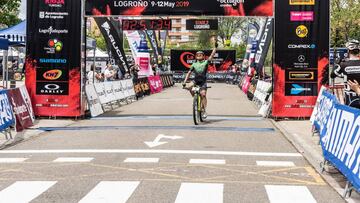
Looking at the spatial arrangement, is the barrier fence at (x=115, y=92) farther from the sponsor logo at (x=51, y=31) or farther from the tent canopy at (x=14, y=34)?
the tent canopy at (x=14, y=34)

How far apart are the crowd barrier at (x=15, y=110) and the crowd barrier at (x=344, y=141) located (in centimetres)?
694

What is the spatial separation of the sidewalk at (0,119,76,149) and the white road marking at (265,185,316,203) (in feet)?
20.4

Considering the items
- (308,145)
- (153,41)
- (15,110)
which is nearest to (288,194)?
(308,145)

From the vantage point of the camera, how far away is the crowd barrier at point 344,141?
697 centimetres

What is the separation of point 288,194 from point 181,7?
10656mm

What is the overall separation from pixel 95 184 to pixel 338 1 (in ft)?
172

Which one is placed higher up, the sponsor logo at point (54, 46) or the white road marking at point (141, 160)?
the sponsor logo at point (54, 46)

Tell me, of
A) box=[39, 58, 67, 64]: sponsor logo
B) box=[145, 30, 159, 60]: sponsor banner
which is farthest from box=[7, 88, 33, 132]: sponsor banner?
box=[145, 30, 159, 60]: sponsor banner

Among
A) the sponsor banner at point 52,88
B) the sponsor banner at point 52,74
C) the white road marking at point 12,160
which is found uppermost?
the sponsor banner at point 52,74

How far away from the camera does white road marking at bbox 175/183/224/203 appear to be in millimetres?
6812

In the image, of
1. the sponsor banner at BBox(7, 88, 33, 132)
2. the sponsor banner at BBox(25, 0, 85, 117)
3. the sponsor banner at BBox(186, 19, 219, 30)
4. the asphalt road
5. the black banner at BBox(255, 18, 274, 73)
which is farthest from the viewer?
the sponsor banner at BBox(186, 19, 219, 30)

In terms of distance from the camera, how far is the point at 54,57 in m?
17.2

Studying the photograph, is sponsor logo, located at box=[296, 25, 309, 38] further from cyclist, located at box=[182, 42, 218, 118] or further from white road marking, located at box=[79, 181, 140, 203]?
white road marking, located at box=[79, 181, 140, 203]

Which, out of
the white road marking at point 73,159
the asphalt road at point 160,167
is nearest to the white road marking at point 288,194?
the asphalt road at point 160,167
